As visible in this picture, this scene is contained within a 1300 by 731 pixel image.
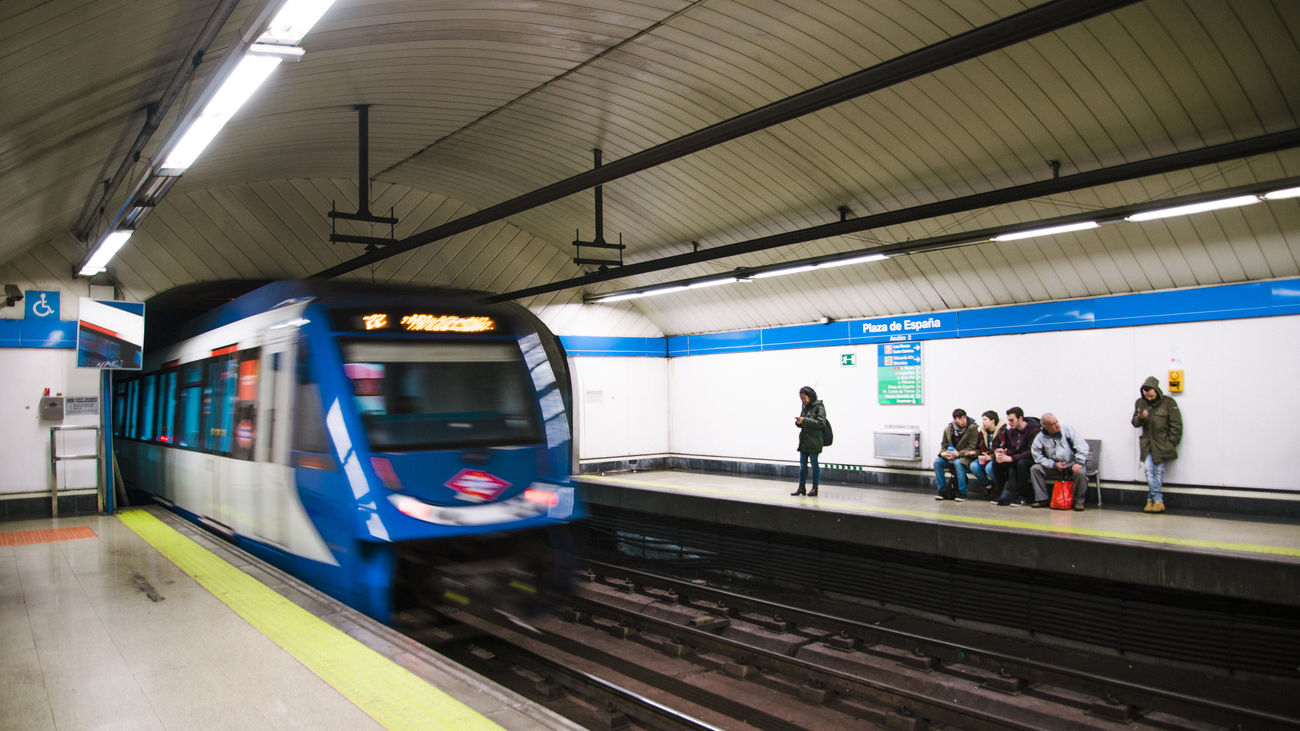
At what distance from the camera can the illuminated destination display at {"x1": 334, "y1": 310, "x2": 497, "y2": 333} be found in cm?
589

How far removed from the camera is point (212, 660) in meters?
4.43

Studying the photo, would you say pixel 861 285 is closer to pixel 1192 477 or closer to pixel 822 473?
pixel 822 473

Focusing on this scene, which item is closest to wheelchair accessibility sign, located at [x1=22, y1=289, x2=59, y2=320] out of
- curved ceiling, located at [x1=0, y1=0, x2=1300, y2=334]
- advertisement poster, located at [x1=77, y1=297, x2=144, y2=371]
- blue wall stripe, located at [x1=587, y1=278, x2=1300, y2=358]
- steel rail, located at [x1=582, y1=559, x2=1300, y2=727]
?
curved ceiling, located at [x1=0, y1=0, x2=1300, y2=334]

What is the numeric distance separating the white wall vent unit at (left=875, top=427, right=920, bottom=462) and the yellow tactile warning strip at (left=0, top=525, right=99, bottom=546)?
10.6 metres

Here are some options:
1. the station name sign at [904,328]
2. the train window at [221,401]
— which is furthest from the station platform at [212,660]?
the station name sign at [904,328]

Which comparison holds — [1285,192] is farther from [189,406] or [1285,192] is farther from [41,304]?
[41,304]

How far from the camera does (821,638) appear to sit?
24.6ft

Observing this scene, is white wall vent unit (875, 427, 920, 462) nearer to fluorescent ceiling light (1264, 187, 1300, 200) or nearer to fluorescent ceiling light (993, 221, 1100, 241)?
fluorescent ceiling light (993, 221, 1100, 241)

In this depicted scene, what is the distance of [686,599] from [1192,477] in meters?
6.24

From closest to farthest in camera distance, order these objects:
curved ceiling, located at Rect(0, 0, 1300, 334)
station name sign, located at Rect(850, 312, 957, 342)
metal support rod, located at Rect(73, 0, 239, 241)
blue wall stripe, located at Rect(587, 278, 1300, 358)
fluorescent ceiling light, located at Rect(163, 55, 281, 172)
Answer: fluorescent ceiling light, located at Rect(163, 55, 281, 172)
metal support rod, located at Rect(73, 0, 239, 241)
curved ceiling, located at Rect(0, 0, 1300, 334)
blue wall stripe, located at Rect(587, 278, 1300, 358)
station name sign, located at Rect(850, 312, 957, 342)

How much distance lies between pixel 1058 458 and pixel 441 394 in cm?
772

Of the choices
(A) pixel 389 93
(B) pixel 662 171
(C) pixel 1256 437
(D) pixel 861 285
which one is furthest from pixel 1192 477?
(A) pixel 389 93

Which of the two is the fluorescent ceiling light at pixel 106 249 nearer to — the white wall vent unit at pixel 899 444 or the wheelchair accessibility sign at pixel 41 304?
the wheelchair accessibility sign at pixel 41 304

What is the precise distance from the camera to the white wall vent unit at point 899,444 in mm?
12117
